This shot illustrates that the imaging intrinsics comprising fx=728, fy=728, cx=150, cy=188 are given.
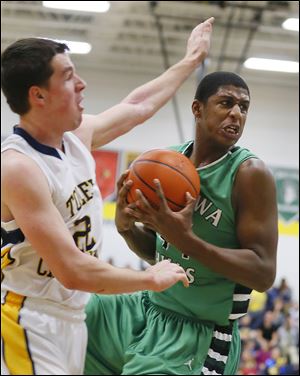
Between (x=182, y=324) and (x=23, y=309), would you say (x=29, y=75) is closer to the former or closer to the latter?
(x=23, y=309)

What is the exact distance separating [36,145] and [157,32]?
12.6 m

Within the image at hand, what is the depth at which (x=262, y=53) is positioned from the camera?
15.7m

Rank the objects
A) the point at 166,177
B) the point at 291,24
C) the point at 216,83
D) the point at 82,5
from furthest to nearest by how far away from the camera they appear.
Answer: the point at 291,24
the point at 82,5
the point at 216,83
the point at 166,177

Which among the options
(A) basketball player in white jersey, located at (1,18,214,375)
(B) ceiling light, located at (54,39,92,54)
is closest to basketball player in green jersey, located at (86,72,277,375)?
(A) basketball player in white jersey, located at (1,18,214,375)

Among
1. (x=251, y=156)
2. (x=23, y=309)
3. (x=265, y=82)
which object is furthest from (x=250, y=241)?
(x=265, y=82)

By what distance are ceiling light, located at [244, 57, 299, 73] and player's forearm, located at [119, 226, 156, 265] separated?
41.7 feet

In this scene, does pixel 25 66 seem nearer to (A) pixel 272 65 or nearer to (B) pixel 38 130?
(B) pixel 38 130

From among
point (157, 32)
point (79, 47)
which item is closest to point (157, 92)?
point (157, 32)

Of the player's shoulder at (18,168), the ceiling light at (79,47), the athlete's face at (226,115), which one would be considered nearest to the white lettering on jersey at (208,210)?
the athlete's face at (226,115)

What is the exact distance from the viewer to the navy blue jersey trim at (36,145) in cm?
287

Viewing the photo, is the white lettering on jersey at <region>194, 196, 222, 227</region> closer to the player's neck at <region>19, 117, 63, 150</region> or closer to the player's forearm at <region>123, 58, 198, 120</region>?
the player's neck at <region>19, 117, 63, 150</region>

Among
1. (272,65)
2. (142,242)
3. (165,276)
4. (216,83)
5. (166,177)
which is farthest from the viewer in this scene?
(272,65)

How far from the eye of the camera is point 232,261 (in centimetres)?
292

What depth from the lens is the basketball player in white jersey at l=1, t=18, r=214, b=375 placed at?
2.66m
